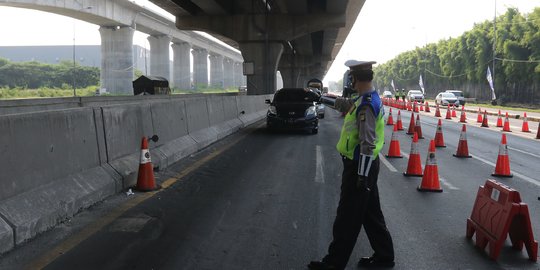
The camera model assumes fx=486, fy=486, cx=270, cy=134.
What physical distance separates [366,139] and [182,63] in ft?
244

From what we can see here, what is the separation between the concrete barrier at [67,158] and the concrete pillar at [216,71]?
92.4 m

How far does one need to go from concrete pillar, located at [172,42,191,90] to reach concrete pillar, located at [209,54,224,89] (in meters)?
24.0

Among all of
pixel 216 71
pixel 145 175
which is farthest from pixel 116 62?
pixel 216 71

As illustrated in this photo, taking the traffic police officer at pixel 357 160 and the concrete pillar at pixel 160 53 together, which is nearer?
the traffic police officer at pixel 357 160

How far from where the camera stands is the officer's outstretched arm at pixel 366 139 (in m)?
4.02

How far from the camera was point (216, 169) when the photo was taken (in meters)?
9.36

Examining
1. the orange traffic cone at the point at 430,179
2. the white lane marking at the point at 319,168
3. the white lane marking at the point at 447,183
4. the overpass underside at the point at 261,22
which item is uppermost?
the overpass underside at the point at 261,22

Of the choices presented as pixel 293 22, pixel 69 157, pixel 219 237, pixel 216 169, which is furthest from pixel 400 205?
pixel 293 22

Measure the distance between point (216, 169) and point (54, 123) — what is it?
153 inches

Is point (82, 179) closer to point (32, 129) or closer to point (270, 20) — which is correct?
point (32, 129)

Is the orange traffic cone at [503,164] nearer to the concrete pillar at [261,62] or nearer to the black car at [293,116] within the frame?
the black car at [293,116]

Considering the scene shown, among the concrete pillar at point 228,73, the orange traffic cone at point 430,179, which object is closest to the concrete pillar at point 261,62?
the orange traffic cone at point 430,179

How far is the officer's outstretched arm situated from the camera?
4020 mm

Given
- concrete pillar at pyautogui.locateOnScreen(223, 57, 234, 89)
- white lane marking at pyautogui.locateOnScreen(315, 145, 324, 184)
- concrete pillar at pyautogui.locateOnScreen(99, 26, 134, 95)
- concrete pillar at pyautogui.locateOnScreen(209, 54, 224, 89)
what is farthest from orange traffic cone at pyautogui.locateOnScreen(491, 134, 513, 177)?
concrete pillar at pyautogui.locateOnScreen(223, 57, 234, 89)
